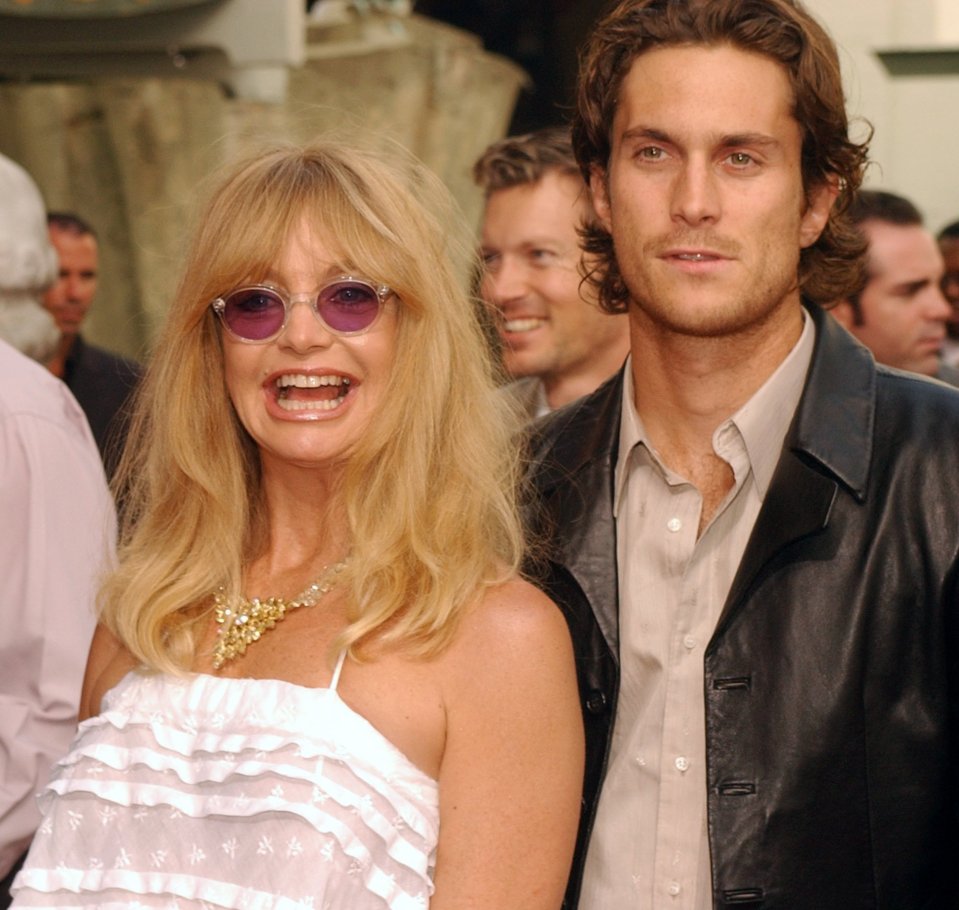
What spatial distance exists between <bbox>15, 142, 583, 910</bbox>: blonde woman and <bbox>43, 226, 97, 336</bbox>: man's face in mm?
3811

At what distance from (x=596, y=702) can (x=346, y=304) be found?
78cm

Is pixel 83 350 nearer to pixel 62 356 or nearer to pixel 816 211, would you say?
pixel 62 356

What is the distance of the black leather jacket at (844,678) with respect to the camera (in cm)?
257

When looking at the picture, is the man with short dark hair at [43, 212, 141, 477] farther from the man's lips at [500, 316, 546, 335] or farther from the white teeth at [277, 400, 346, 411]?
the white teeth at [277, 400, 346, 411]

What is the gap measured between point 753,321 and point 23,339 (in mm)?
1973

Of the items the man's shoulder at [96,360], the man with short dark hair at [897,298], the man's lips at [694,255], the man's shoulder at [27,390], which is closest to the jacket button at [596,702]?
the man's lips at [694,255]

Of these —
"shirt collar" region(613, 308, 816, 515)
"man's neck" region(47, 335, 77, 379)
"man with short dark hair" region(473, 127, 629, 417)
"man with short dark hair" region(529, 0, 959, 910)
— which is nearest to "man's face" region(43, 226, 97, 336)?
"man's neck" region(47, 335, 77, 379)

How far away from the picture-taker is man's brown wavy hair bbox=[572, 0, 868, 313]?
9.56 ft

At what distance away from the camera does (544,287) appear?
15.2 ft

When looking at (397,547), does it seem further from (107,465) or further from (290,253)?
(107,465)

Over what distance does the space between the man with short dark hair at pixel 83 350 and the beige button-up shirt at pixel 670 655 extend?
2580 millimetres

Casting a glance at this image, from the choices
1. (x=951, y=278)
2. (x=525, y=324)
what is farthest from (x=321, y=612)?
(x=951, y=278)

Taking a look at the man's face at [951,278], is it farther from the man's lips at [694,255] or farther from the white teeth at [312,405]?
the white teeth at [312,405]

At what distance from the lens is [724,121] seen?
282 cm
